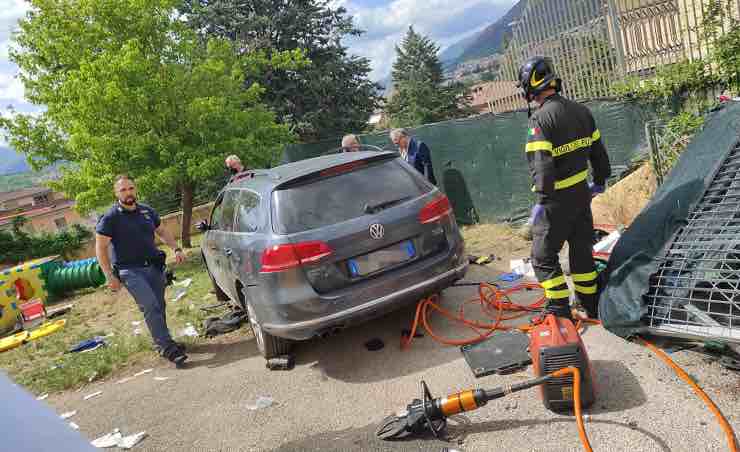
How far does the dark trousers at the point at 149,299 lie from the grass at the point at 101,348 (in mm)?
513

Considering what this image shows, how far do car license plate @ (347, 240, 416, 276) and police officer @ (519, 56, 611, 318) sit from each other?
3.23 ft

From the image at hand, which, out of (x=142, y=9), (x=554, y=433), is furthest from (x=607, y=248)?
(x=142, y=9)

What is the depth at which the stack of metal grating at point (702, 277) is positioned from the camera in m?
3.07

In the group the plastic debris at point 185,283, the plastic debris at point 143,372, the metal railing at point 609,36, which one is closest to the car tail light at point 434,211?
the plastic debris at point 143,372

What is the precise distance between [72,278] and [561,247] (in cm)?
1044

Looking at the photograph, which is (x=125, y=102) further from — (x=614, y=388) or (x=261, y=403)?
(x=614, y=388)

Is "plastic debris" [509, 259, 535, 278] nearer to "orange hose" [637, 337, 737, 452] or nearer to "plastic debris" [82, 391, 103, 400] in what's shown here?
"orange hose" [637, 337, 737, 452]

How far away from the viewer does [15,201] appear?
2995 inches

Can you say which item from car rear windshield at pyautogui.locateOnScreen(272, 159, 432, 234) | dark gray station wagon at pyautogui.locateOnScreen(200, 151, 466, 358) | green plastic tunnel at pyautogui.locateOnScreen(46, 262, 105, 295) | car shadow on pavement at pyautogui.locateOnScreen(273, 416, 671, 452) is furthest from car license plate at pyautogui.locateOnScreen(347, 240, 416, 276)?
green plastic tunnel at pyautogui.locateOnScreen(46, 262, 105, 295)

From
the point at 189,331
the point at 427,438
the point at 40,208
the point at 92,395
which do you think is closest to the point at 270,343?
the point at 92,395

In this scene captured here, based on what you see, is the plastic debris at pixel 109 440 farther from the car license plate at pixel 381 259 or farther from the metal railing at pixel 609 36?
the metal railing at pixel 609 36

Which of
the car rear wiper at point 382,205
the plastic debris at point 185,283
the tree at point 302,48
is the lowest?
the plastic debris at point 185,283

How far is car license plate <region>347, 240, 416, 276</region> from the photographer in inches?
156

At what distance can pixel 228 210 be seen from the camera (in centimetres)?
535
